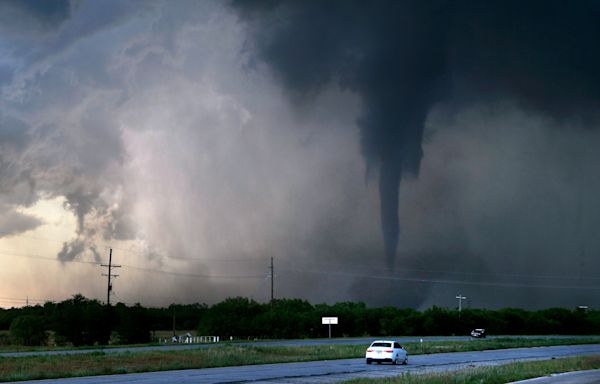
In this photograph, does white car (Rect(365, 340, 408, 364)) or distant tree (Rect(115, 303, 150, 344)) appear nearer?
white car (Rect(365, 340, 408, 364))

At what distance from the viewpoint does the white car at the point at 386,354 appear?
52562mm

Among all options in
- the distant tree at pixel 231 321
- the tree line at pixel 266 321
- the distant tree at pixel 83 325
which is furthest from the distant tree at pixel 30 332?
the distant tree at pixel 231 321

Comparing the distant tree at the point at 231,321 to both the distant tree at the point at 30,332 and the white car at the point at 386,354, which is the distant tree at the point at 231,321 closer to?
the distant tree at the point at 30,332

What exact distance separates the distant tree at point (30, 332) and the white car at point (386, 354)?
8162 centimetres

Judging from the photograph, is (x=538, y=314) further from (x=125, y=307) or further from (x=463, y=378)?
(x=463, y=378)

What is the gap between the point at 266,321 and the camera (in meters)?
137

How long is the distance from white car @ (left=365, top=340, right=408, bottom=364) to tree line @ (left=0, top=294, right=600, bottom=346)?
69487 mm

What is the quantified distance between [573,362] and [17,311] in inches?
6115

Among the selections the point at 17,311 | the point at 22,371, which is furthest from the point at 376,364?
the point at 17,311

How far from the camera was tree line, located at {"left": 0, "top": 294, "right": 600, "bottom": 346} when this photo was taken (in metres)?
114

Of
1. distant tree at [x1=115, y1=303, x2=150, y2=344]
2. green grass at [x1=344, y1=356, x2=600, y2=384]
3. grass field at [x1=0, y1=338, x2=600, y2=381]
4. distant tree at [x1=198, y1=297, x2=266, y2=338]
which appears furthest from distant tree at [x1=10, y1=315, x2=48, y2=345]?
green grass at [x1=344, y1=356, x2=600, y2=384]

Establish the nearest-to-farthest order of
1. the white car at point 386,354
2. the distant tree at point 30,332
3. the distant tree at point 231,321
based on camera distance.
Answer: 1. the white car at point 386,354
2. the distant tree at point 30,332
3. the distant tree at point 231,321

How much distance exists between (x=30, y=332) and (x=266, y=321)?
44.5 metres

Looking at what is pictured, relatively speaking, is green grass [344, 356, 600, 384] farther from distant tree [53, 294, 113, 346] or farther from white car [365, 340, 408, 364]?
distant tree [53, 294, 113, 346]
